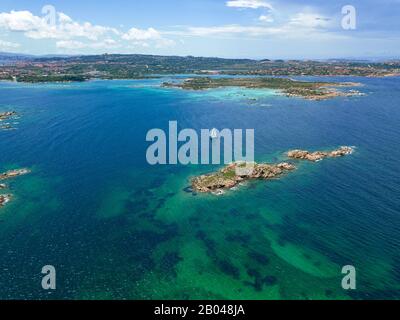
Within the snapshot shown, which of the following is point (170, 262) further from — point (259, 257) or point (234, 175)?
point (234, 175)

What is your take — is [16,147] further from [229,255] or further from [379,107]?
[379,107]

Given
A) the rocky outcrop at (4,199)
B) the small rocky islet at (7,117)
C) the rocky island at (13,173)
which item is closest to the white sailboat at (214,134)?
the rocky island at (13,173)

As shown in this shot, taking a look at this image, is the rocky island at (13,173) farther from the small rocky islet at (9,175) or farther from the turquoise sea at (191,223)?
the turquoise sea at (191,223)

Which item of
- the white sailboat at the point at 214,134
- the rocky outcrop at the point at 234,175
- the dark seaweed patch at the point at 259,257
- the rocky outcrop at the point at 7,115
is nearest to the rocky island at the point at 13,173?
the rocky outcrop at the point at 234,175
